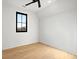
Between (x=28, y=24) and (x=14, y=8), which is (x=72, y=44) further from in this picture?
(x=14, y=8)

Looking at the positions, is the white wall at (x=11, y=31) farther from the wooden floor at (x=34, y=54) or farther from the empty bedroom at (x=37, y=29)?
the wooden floor at (x=34, y=54)

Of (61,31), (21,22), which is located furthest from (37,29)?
(61,31)

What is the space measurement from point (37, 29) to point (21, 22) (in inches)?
55.4

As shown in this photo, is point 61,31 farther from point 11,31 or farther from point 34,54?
point 11,31

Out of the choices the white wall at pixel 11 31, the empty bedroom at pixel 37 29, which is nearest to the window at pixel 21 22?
the empty bedroom at pixel 37 29

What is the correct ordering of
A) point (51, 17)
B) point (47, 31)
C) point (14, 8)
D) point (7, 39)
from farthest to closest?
point (47, 31), point (51, 17), point (14, 8), point (7, 39)

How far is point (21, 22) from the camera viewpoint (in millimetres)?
4191

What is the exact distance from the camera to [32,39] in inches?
189

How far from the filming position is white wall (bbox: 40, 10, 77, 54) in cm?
312

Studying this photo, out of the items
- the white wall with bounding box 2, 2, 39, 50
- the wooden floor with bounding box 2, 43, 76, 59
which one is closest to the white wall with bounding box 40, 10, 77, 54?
the wooden floor with bounding box 2, 43, 76, 59

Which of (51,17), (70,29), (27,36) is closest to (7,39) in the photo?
(27,36)

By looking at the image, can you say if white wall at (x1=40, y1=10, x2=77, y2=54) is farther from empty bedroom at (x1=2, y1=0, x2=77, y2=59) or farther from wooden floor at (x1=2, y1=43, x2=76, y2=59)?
wooden floor at (x1=2, y1=43, x2=76, y2=59)

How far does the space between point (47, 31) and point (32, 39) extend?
1172 mm

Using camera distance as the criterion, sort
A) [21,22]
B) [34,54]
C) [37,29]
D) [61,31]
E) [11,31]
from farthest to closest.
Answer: [37,29] < [21,22] < [61,31] < [11,31] < [34,54]
